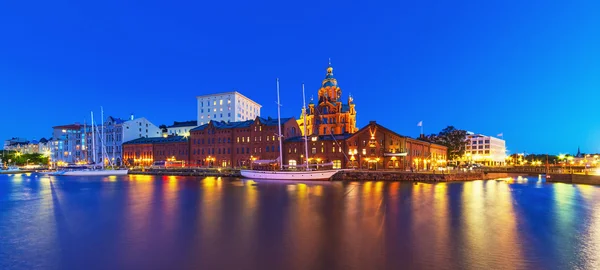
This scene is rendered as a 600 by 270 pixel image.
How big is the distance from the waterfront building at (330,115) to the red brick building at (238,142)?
1088 cm

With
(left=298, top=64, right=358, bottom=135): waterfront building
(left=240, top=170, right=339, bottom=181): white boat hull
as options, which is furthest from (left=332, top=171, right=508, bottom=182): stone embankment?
(left=298, top=64, right=358, bottom=135): waterfront building

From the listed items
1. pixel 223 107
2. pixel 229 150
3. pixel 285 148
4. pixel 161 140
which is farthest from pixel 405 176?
pixel 223 107

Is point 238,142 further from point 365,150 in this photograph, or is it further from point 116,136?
point 116,136

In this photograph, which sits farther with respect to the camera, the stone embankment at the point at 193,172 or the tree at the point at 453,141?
the tree at the point at 453,141

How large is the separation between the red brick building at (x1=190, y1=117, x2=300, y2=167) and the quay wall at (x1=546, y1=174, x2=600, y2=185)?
55.6 m

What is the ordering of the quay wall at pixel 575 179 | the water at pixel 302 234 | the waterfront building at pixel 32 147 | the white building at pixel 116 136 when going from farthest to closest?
the waterfront building at pixel 32 147 < the white building at pixel 116 136 < the quay wall at pixel 575 179 < the water at pixel 302 234

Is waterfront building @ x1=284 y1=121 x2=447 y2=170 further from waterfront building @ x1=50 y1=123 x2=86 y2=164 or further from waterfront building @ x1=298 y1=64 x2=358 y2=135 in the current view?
waterfront building @ x1=50 y1=123 x2=86 y2=164

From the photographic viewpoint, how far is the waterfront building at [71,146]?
380 feet

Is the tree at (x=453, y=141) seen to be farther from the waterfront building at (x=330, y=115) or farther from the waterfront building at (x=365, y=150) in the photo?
the waterfront building at (x=330, y=115)

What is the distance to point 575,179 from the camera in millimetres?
56281

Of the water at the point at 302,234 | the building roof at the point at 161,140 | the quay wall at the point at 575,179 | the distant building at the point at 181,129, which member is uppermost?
the distant building at the point at 181,129

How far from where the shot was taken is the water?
14922 mm

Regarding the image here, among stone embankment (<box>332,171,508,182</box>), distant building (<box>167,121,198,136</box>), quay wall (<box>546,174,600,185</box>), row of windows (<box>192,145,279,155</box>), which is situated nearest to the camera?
quay wall (<box>546,174,600,185</box>)

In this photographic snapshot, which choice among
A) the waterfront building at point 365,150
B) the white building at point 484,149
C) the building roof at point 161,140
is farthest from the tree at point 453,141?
the building roof at point 161,140
